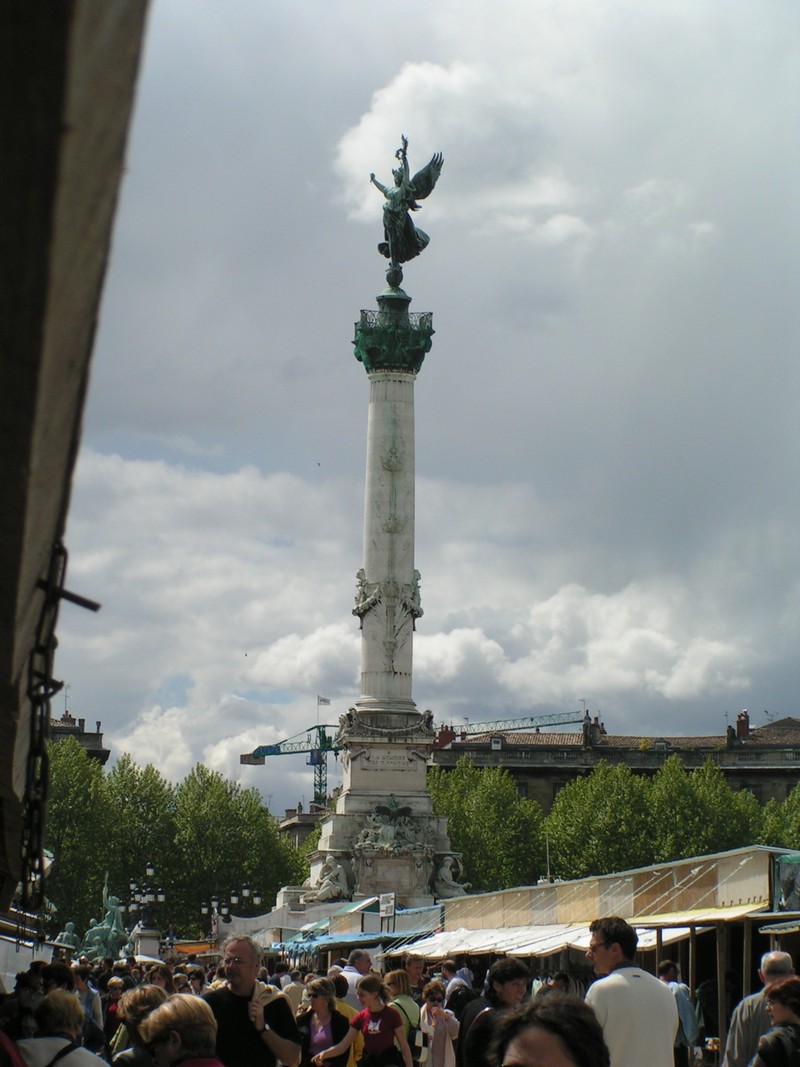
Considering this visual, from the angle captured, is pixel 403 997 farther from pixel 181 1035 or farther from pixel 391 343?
pixel 391 343

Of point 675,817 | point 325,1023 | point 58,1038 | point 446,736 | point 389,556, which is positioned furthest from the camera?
point 446,736

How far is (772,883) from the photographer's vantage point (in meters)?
22.3

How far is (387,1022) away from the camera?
14.1 metres

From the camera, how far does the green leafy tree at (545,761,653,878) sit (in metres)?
83.8

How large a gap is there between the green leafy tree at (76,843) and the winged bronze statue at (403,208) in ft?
107

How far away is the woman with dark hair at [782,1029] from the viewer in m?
9.14

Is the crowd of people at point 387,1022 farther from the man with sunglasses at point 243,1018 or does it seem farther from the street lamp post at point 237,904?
the street lamp post at point 237,904

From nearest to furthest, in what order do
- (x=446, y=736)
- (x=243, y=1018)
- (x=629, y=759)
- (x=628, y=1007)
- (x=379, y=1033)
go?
(x=628, y=1007), (x=243, y=1018), (x=379, y=1033), (x=629, y=759), (x=446, y=736)

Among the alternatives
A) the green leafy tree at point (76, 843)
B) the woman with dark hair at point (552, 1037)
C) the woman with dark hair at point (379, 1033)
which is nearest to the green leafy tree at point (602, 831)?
the green leafy tree at point (76, 843)

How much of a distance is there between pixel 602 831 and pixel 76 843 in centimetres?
2836

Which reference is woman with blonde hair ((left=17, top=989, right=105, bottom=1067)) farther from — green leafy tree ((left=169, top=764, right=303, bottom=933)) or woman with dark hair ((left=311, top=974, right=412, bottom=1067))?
green leafy tree ((left=169, top=764, right=303, bottom=933))

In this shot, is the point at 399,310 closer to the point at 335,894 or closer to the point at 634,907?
the point at 335,894

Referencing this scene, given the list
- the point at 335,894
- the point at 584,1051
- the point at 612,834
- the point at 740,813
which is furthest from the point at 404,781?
the point at 584,1051

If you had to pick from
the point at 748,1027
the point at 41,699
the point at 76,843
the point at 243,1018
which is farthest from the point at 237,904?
the point at 41,699
